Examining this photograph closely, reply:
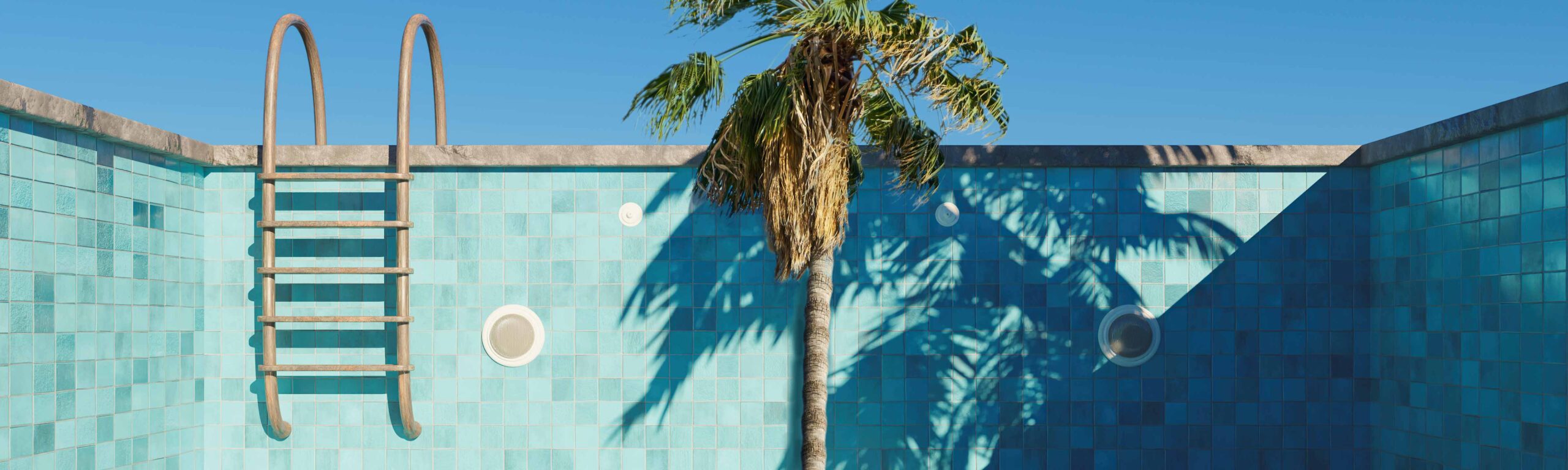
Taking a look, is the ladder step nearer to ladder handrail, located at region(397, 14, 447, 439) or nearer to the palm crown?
ladder handrail, located at region(397, 14, 447, 439)

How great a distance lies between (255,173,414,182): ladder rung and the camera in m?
7.23

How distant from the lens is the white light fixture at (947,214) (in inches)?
304

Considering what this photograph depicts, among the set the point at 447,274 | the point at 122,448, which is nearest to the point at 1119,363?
the point at 447,274

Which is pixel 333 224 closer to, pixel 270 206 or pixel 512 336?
pixel 270 206

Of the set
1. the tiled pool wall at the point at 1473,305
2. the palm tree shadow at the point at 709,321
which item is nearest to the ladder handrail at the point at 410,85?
the palm tree shadow at the point at 709,321

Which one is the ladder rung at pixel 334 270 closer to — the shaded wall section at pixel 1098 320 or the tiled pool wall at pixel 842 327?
the tiled pool wall at pixel 842 327

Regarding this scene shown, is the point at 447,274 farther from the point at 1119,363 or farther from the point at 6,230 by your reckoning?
the point at 1119,363

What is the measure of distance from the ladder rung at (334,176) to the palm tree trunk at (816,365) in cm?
282

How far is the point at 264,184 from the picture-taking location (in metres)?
7.30

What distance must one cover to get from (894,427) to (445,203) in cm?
325

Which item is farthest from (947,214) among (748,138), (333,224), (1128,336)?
(333,224)

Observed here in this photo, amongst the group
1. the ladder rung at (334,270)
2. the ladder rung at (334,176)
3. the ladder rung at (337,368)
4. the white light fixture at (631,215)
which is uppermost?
the ladder rung at (334,176)

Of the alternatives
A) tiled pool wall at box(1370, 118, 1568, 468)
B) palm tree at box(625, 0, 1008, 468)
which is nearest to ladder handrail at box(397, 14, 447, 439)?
palm tree at box(625, 0, 1008, 468)

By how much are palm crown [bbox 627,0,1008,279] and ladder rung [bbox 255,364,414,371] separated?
2.60 m
